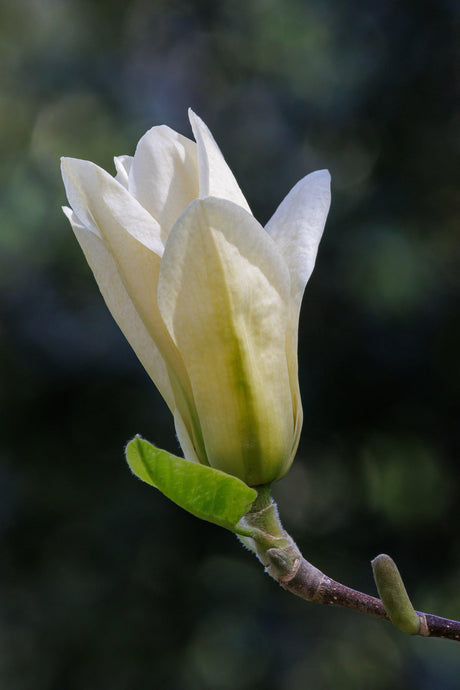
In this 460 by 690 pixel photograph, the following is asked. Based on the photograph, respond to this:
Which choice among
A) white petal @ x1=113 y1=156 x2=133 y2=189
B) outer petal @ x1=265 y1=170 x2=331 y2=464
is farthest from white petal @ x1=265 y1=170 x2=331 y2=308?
white petal @ x1=113 y1=156 x2=133 y2=189

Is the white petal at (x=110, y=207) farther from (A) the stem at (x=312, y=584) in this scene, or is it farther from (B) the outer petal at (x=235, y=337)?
(A) the stem at (x=312, y=584)

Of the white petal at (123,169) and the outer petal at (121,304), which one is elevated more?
the white petal at (123,169)

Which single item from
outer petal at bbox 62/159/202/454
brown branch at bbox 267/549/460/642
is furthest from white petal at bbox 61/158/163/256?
brown branch at bbox 267/549/460/642

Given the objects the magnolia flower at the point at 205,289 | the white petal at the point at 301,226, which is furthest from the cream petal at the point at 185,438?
the white petal at the point at 301,226

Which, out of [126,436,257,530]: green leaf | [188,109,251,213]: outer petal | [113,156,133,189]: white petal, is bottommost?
[126,436,257,530]: green leaf

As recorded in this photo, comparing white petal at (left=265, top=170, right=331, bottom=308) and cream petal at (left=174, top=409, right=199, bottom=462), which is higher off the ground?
white petal at (left=265, top=170, right=331, bottom=308)

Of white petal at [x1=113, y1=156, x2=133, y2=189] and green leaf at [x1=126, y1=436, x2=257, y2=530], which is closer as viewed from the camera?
green leaf at [x1=126, y1=436, x2=257, y2=530]

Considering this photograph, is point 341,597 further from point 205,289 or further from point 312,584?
point 205,289

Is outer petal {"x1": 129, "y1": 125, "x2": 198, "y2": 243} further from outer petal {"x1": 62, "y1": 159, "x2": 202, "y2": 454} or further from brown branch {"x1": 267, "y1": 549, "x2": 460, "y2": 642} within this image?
Result: brown branch {"x1": 267, "y1": 549, "x2": 460, "y2": 642}
